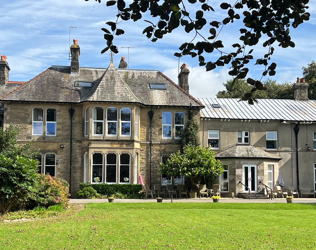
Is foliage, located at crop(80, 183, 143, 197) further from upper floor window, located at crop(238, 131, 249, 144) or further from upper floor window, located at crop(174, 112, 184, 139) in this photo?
upper floor window, located at crop(238, 131, 249, 144)

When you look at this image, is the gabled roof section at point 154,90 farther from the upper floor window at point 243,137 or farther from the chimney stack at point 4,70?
the chimney stack at point 4,70

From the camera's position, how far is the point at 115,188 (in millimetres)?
27594

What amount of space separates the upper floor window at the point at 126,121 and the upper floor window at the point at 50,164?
5.07 m

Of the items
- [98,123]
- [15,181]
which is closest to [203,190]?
[98,123]

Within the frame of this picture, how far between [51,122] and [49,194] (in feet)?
36.8

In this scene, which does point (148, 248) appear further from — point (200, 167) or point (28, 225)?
point (200, 167)

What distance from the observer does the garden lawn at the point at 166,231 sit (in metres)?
10.7

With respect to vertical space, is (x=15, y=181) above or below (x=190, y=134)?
below

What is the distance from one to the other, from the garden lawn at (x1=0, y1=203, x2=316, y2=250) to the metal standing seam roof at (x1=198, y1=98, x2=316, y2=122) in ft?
48.0

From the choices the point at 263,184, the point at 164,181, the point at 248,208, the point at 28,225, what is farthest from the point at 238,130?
the point at 28,225

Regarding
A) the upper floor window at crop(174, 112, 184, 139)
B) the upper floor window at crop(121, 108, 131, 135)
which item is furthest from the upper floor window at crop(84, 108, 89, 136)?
the upper floor window at crop(174, 112, 184, 139)

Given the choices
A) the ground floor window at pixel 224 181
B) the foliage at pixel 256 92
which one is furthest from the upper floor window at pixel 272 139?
the foliage at pixel 256 92

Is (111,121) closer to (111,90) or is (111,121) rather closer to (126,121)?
(126,121)

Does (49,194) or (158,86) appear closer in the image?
(49,194)
